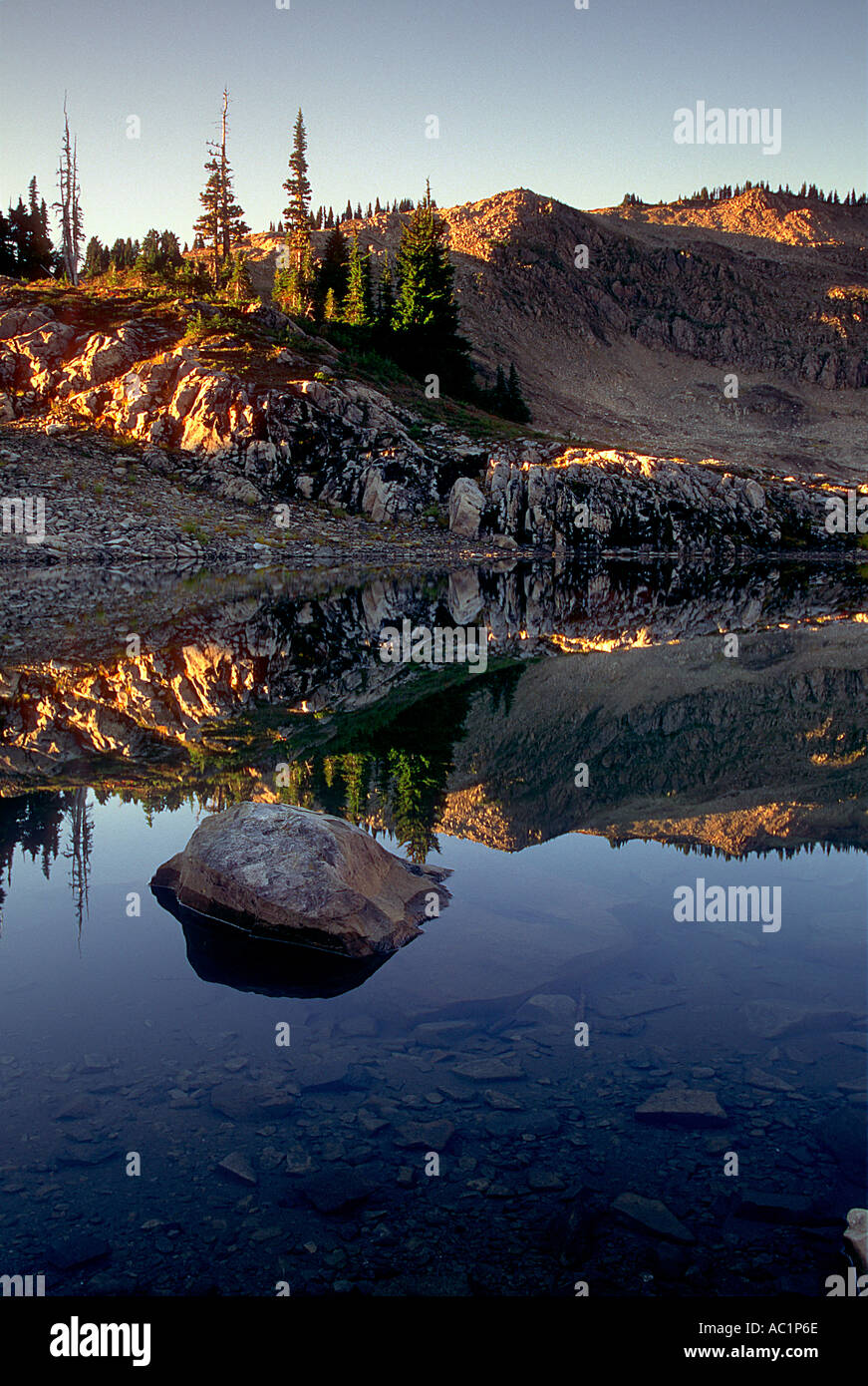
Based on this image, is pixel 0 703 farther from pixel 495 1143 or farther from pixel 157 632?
pixel 495 1143

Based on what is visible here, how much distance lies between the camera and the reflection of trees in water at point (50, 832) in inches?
396

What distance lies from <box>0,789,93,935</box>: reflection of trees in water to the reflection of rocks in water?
1.45 metres

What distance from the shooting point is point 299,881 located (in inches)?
345

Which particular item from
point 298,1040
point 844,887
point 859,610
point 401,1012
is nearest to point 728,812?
point 844,887

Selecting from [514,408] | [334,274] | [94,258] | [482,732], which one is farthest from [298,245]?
[482,732]

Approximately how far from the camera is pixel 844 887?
10.3 metres

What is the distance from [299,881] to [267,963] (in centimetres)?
85

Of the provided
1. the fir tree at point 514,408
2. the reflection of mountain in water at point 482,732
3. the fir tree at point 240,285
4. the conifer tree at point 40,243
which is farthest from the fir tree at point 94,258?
the reflection of mountain in water at point 482,732

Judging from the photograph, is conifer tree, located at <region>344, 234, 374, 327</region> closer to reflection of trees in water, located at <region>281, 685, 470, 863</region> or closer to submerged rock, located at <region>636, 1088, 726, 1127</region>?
reflection of trees in water, located at <region>281, 685, 470, 863</region>

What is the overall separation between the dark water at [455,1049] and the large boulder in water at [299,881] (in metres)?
0.29

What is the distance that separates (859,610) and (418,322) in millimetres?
53894

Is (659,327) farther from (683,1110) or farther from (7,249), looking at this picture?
(683,1110)

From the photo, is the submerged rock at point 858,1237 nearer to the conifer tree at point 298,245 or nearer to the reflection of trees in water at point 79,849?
the reflection of trees in water at point 79,849

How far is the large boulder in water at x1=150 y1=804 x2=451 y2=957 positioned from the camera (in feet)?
28.1
